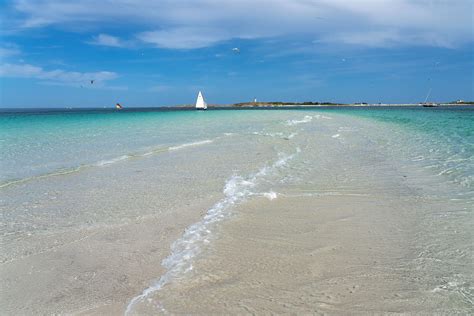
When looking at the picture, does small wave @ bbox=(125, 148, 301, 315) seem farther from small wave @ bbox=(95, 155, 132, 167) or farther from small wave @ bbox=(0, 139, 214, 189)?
small wave @ bbox=(95, 155, 132, 167)

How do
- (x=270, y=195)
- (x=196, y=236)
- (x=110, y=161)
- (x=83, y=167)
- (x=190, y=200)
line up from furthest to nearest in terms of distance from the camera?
(x=110, y=161) → (x=83, y=167) → (x=270, y=195) → (x=190, y=200) → (x=196, y=236)

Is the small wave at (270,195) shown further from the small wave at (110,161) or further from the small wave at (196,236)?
the small wave at (110,161)

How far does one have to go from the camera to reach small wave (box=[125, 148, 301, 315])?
437 cm

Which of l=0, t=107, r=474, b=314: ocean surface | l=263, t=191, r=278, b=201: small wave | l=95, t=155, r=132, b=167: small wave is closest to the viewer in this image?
l=0, t=107, r=474, b=314: ocean surface

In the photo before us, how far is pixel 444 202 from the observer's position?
7418 mm

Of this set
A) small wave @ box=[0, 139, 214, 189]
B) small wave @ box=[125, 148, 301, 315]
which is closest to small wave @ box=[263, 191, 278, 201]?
small wave @ box=[125, 148, 301, 315]

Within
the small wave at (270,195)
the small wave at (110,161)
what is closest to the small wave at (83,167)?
the small wave at (110,161)

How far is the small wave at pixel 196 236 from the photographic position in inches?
172

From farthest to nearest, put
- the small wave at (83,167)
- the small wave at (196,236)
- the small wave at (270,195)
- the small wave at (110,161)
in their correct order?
the small wave at (110,161) → the small wave at (83,167) → the small wave at (270,195) → the small wave at (196,236)

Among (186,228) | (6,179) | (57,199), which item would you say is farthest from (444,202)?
(6,179)

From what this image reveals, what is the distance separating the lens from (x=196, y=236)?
5.82 metres

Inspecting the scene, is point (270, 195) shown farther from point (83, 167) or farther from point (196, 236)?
point (83, 167)

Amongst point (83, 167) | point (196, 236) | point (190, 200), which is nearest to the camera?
point (196, 236)

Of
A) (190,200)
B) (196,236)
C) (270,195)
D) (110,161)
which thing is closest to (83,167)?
(110,161)
